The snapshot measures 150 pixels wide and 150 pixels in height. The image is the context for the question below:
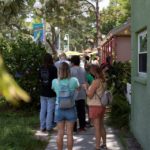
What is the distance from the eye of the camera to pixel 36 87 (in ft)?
44.8

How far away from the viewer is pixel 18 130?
9.89m

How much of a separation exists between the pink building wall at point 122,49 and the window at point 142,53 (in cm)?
2618

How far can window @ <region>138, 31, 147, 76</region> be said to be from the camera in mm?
8516

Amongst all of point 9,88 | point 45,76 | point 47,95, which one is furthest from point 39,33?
point 9,88

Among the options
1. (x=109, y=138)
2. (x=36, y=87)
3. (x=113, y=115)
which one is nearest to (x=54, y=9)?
(x=36, y=87)

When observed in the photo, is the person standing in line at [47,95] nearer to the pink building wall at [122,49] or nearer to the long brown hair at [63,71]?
the long brown hair at [63,71]

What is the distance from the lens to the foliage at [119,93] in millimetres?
11253

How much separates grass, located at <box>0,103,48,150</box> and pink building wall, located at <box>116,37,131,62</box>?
22.1 metres

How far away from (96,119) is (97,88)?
0.56 meters

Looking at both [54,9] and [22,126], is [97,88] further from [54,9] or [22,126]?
[54,9]

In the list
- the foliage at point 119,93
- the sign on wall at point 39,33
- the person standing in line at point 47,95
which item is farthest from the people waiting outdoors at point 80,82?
the sign on wall at point 39,33

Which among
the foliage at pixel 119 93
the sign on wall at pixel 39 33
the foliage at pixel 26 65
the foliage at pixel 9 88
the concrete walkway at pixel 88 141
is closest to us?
the foliage at pixel 9 88

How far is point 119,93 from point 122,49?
21.7 metres

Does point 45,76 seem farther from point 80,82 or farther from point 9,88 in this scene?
point 9,88
